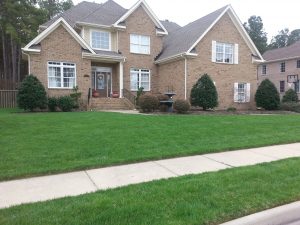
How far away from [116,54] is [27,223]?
67.6 feet

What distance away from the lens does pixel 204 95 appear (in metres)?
20.2

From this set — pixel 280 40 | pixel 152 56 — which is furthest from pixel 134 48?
pixel 280 40

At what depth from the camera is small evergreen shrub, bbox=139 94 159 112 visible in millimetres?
17188

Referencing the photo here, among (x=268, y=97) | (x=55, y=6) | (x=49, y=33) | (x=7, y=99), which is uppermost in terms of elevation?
(x=55, y=6)

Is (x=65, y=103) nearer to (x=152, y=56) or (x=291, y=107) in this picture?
(x=152, y=56)

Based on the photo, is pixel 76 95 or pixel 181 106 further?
pixel 76 95

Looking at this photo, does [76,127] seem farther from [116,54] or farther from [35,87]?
[116,54]

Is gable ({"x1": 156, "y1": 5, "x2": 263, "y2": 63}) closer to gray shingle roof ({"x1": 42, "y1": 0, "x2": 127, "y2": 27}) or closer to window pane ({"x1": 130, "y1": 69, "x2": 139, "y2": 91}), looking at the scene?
window pane ({"x1": 130, "y1": 69, "x2": 139, "y2": 91})

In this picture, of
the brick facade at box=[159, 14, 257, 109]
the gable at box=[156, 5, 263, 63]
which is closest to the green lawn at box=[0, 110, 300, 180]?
the brick facade at box=[159, 14, 257, 109]

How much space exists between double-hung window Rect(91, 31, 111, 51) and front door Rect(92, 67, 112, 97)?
1.68m

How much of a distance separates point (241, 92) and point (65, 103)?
13.9 meters

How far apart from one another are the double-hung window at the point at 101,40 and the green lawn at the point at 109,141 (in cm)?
1324

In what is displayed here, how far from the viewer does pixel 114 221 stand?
369 cm

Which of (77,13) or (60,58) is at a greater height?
(77,13)
